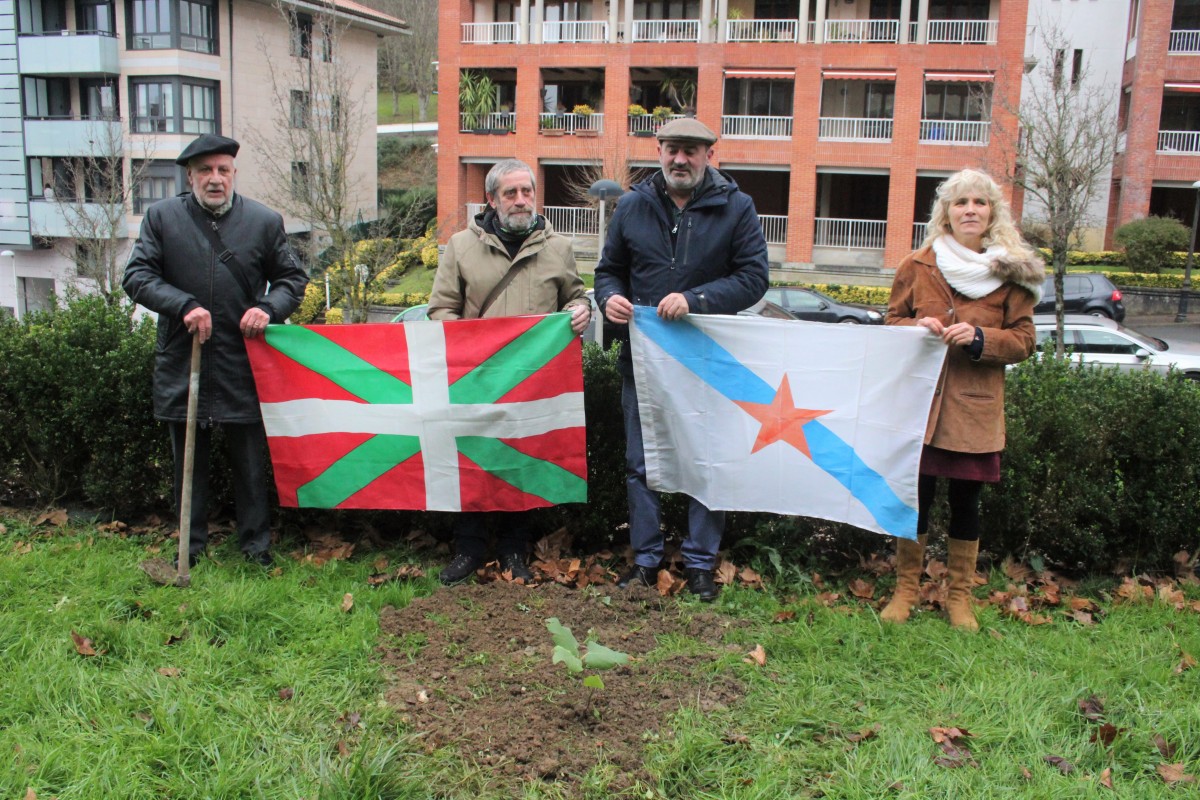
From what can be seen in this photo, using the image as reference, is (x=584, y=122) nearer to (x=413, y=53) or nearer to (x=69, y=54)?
(x=69, y=54)

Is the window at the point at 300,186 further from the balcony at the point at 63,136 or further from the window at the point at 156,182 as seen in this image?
the balcony at the point at 63,136

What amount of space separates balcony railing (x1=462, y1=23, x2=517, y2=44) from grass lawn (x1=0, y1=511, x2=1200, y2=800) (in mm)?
36587

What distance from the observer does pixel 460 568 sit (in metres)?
5.29

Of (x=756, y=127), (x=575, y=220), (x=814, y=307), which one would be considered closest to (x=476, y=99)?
(x=575, y=220)

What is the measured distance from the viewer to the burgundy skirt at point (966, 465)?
4.59m

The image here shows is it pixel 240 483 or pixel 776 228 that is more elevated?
pixel 776 228

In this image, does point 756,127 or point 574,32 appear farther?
point 574,32

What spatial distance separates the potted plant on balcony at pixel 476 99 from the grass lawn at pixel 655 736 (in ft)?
118

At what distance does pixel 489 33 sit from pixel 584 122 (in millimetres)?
5106

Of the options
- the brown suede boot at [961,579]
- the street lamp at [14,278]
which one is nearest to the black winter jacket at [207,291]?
the brown suede boot at [961,579]

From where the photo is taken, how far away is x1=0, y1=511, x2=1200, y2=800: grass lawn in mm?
3301

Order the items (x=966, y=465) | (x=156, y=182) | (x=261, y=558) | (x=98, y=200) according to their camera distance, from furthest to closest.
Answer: (x=156, y=182)
(x=98, y=200)
(x=261, y=558)
(x=966, y=465)

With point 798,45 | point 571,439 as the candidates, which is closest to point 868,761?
point 571,439

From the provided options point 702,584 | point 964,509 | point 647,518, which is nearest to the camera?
point 964,509
